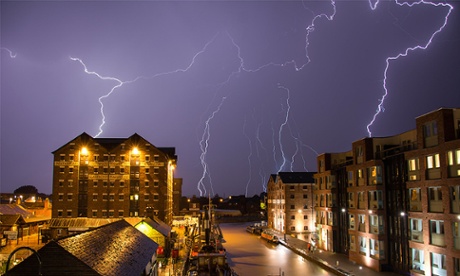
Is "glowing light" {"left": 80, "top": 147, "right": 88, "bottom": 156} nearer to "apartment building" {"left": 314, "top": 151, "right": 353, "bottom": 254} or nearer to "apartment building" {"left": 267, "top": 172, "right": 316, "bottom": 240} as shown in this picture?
"apartment building" {"left": 267, "top": 172, "right": 316, "bottom": 240}

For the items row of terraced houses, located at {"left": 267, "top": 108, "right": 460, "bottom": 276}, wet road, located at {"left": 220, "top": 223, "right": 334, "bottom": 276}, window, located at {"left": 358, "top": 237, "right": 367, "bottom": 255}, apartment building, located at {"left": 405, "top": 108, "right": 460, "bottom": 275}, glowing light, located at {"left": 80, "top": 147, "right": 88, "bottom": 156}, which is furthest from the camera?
glowing light, located at {"left": 80, "top": 147, "right": 88, "bottom": 156}

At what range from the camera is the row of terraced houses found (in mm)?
27266

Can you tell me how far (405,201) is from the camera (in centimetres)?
3269

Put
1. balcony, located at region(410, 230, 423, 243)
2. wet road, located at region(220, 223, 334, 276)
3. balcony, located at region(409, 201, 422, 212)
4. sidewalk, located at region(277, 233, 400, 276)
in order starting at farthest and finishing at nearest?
wet road, located at region(220, 223, 334, 276), sidewalk, located at region(277, 233, 400, 276), balcony, located at region(409, 201, 422, 212), balcony, located at region(410, 230, 423, 243)

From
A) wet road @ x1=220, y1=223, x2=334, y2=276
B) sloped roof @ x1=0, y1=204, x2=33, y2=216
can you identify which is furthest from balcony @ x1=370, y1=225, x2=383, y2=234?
sloped roof @ x1=0, y1=204, x2=33, y2=216

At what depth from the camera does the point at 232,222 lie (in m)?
116

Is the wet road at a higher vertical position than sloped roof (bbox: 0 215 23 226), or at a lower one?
lower

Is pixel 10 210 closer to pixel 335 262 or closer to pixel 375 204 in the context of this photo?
pixel 335 262

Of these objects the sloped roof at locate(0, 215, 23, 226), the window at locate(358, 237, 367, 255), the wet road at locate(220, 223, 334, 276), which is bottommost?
the wet road at locate(220, 223, 334, 276)

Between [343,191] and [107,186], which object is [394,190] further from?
[107,186]

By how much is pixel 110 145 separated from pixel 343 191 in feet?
127

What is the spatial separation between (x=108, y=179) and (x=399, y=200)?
4469cm

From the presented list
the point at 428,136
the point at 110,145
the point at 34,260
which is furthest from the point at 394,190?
the point at 110,145

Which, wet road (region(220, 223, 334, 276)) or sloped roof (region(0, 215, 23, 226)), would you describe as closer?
wet road (region(220, 223, 334, 276))
